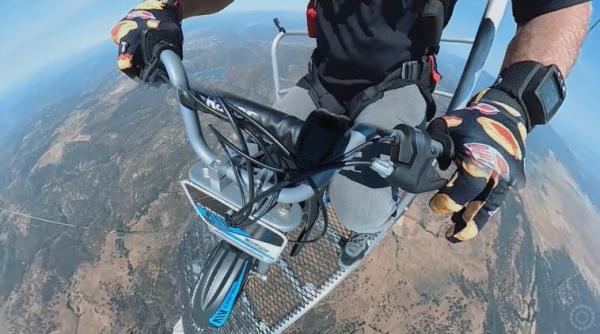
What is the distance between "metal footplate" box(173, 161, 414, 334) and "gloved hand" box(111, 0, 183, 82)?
104cm

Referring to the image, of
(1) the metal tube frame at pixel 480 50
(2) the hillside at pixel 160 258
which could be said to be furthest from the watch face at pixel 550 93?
(2) the hillside at pixel 160 258

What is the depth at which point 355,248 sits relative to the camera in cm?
232

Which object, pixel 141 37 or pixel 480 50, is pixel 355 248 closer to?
pixel 480 50

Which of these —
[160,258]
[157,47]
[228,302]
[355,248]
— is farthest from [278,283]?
[160,258]

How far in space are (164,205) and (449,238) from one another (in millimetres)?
41839

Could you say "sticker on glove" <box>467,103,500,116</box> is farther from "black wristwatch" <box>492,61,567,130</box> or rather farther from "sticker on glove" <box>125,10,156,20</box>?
"sticker on glove" <box>125,10,156,20</box>

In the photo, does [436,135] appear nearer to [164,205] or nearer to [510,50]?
[510,50]

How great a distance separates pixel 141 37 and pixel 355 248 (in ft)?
5.83

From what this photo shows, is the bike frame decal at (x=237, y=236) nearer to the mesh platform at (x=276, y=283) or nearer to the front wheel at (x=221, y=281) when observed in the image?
the front wheel at (x=221, y=281)

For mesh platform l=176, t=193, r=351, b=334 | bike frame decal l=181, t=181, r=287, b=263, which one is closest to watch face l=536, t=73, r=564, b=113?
bike frame decal l=181, t=181, r=287, b=263

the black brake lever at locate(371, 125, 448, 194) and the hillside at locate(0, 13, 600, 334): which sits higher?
the black brake lever at locate(371, 125, 448, 194)

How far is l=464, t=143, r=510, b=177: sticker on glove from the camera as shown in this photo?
1029mm

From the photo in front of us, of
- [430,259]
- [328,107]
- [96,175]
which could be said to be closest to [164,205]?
[96,175]

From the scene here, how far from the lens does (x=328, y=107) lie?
2211mm
